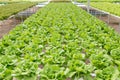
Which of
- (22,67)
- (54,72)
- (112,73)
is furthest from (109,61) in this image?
(22,67)

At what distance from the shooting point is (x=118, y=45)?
5871 millimetres

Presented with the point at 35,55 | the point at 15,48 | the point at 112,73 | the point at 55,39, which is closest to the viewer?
the point at 112,73

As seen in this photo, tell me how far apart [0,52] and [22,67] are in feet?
5.01

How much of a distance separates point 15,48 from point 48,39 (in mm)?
1276

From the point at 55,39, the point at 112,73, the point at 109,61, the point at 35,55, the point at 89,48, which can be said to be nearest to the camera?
the point at 112,73

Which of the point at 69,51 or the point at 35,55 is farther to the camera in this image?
the point at 69,51

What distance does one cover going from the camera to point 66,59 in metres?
5.01

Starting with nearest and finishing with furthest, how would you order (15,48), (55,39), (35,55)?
(35,55)
(15,48)
(55,39)

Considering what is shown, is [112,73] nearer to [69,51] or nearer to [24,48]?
[69,51]

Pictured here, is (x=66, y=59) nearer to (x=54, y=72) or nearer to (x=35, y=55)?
(x=35, y=55)

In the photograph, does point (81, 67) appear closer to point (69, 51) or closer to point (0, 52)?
point (69, 51)

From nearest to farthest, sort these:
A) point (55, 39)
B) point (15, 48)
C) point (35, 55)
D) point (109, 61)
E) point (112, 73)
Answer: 1. point (112, 73)
2. point (109, 61)
3. point (35, 55)
4. point (15, 48)
5. point (55, 39)

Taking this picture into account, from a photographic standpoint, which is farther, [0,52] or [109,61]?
[0,52]

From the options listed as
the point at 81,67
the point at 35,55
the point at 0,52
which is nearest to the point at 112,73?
the point at 81,67
